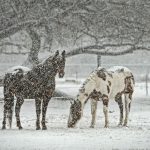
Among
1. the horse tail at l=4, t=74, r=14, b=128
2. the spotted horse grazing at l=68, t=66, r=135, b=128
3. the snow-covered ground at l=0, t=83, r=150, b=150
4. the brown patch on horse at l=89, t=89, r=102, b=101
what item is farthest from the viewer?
the brown patch on horse at l=89, t=89, r=102, b=101

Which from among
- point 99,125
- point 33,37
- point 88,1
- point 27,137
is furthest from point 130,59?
point 27,137

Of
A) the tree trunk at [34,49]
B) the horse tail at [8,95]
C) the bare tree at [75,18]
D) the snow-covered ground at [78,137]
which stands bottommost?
the snow-covered ground at [78,137]

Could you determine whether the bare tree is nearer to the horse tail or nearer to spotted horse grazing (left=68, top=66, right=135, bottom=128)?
spotted horse grazing (left=68, top=66, right=135, bottom=128)

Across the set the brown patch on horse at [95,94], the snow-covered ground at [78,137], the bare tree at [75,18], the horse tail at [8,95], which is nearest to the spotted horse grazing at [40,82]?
the horse tail at [8,95]

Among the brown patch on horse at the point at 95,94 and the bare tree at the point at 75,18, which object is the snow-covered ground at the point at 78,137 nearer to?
the brown patch on horse at the point at 95,94

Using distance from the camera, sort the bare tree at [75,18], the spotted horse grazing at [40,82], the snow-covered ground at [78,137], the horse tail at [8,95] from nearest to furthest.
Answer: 1. the snow-covered ground at [78,137]
2. the spotted horse grazing at [40,82]
3. the horse tail at [8,95]
4. the bare tree at [75,18]

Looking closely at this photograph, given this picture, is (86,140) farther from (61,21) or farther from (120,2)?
(120,2)

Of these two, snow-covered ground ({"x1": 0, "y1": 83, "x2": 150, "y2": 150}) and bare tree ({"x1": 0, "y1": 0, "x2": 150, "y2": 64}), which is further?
bare tree ({"x1": 0, "y1": 0, "x2": 150, "y2": 64})

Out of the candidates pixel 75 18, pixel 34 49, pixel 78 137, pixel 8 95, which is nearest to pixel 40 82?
pixel 8 95

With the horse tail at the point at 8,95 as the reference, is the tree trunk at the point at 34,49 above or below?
above

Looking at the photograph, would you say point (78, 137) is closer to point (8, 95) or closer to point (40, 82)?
point (40, 82)

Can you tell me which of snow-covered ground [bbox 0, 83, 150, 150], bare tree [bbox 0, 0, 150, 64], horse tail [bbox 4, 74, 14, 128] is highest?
bare tree [bbox 0, 0, 150, 64]

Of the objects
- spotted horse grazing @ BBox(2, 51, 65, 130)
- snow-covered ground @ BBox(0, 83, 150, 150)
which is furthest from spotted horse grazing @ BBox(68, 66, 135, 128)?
spotted horse grazing @ BBox(2, 51, 65, 130)

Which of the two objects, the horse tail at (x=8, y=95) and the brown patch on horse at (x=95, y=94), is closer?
the horse tail at (x=8, y=95)
